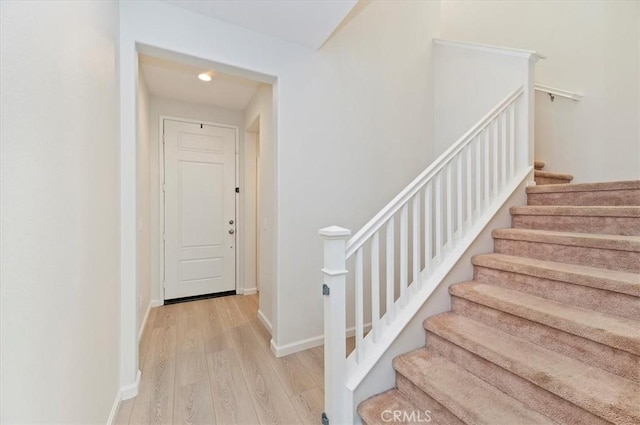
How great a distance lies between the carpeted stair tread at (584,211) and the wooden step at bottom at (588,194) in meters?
0.26

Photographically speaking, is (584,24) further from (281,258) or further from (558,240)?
(281,258)

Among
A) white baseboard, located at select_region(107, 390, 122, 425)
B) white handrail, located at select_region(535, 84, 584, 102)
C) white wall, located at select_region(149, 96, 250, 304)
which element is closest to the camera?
white baseboard, located at select_region(107, 390, 122, 425)

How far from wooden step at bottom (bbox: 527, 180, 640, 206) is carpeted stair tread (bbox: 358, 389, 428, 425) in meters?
1.92

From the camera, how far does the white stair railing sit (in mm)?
1533

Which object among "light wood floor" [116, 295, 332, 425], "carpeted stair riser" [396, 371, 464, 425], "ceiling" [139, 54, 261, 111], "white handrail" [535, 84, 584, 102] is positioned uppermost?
"ceiling" [139, 54, 261, 111]

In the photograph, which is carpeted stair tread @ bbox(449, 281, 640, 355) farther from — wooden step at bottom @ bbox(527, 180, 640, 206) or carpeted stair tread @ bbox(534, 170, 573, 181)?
carpeted stair tread @ bbox(534, 170, 573, 181)

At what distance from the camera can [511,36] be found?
3.29 m

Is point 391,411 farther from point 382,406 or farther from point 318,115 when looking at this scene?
point 318,115

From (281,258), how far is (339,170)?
970 mm

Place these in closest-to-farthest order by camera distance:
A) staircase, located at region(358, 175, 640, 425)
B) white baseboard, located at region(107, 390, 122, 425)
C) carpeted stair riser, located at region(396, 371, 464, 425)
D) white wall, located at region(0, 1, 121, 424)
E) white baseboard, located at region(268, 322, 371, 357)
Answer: white wall, located at region(0, 1, 121, 424) < staircase, located at region(358, 175, 640, 425) < carpeted stair riser, located at region(396, 371, 464, 425) < white baseboard, located at region(107, 390, 122, 425) < white baseboard, located at region(268, 322, 371, 357)

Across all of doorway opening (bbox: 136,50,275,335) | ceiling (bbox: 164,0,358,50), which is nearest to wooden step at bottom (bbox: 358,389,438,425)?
doorway opening (bbox: 136,50,275,335)

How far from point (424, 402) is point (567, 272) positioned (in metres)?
1.05

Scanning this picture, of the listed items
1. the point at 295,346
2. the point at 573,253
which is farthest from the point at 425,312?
the point at 295,346

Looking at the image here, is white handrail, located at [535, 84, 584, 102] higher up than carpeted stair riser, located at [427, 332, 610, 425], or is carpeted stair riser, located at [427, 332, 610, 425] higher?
white handrail, located at [535, 84, 584, 102]
